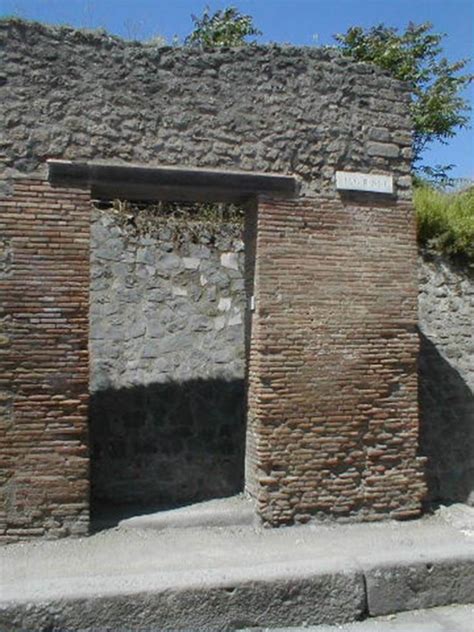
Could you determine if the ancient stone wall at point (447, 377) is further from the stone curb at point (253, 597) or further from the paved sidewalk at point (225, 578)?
the stone curb at point (253, 597)

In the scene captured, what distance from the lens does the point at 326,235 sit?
21.7 feet

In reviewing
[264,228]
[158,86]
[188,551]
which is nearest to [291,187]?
[264,228]

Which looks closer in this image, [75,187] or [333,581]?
[333,581]

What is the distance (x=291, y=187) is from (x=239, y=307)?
181 centimetres

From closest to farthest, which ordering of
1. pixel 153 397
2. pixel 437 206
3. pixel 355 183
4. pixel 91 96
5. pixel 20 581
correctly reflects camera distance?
pixel 20 581 < pixel 91 96 < pixel 355 183 < pixel 153 397 < pixel 437 206

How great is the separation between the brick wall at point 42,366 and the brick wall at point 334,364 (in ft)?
4.87

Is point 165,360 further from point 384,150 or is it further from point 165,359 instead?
point 384,150

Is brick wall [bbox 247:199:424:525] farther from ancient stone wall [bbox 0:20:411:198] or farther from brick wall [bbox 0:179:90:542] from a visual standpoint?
brick wall [bbox 0:179:90:542]

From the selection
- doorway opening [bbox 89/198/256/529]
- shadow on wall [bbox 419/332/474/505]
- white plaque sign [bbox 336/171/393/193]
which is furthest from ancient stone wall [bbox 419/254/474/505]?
doorway opening [bbox 89/198/256/529]

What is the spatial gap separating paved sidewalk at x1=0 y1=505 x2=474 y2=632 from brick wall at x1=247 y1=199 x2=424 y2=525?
42 cm

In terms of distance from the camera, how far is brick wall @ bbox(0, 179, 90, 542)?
5.86m

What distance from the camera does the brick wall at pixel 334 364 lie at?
6.38 meters

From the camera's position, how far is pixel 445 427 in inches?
308

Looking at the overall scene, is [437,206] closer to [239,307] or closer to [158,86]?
[239,307]
